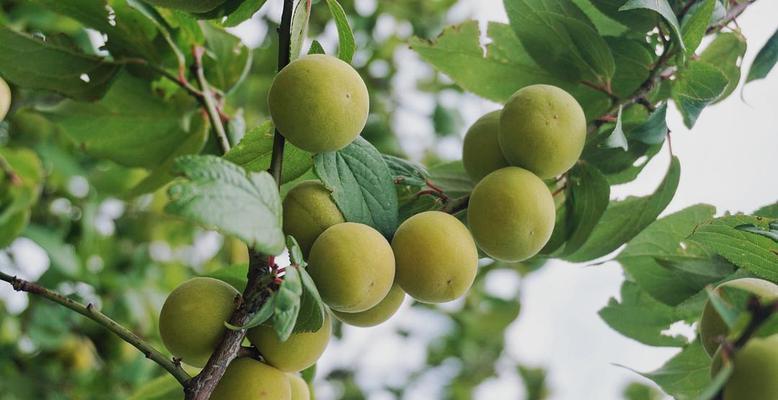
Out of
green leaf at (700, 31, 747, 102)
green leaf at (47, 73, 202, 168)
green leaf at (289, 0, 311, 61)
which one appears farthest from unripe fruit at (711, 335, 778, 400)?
green leaf at (47, 73, 202, 168)

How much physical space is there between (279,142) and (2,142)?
129 centimetres

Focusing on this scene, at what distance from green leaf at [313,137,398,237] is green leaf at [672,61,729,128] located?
344 millimetres

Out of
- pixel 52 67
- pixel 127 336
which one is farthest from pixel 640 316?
pixel 52 67

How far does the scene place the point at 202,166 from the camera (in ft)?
1.88

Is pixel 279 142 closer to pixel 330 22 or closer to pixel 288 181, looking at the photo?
pixel 288 181

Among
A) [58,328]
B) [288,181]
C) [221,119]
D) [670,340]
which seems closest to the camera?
[288,181]

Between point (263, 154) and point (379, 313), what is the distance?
0.62 feet

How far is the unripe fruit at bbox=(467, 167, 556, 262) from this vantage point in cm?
77

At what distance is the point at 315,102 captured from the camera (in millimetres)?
687

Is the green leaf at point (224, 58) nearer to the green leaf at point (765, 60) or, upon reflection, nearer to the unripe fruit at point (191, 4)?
the unripe fruit at point (191, 4)

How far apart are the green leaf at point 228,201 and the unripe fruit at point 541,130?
11.4 inches

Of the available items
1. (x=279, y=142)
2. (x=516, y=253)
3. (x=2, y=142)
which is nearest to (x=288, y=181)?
(x=279, y=142)

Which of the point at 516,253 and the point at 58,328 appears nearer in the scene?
the point at 516,253

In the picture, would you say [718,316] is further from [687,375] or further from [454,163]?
[454,163]
